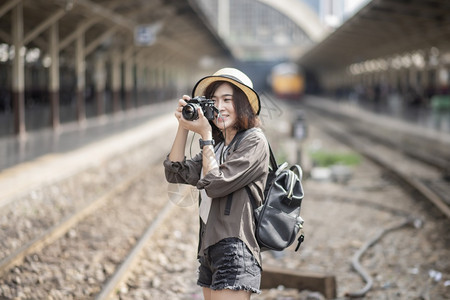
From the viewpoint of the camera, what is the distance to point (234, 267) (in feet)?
9.46

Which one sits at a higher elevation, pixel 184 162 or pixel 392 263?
pixel 184 162

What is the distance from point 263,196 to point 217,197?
241mm

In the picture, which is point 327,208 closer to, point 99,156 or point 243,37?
point 99,156

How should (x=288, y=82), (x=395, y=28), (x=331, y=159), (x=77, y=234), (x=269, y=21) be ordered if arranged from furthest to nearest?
(x=269, y=21) < (x=288, y=82) < (x=395, y=28) < (x=331, y=159) < (x=77, y=234)

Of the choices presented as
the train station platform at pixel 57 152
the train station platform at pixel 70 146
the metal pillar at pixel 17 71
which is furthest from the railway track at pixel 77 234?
the metal pillar at pixel 17 71

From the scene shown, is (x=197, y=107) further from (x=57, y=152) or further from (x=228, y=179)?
(x=57, y=152)

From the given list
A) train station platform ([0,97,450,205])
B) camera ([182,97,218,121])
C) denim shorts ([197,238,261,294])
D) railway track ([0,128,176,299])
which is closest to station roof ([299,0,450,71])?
train station platform ([0,97,450,205])

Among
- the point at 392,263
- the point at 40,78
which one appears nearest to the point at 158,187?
the point at 392,263

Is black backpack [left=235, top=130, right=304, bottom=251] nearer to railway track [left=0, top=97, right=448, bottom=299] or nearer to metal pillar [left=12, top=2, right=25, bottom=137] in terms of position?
railway track [left=0, top=97, right=448, bottom=299]

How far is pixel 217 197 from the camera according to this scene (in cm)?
297

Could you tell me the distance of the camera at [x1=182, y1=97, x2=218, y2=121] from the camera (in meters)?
2.87

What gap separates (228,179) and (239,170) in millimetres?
72

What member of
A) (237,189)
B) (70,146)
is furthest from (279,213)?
(70,146)

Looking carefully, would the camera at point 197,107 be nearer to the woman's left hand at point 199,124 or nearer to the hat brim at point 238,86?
the woman's left hand at point 199,124
